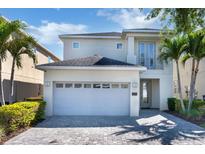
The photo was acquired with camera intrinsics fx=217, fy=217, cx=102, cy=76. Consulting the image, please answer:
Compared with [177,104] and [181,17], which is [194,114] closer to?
[177,104]

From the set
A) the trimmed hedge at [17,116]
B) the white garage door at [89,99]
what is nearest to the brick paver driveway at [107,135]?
the trimmed hedge at [17,116]

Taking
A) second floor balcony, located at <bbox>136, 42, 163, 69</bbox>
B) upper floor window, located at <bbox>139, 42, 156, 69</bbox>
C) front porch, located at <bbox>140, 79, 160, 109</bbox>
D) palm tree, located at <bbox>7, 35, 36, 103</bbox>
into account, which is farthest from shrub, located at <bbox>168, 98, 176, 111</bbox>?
palm tree, located at <bbox>7, 35, 36, 103</bbox>

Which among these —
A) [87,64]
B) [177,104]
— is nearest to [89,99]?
[87,64]

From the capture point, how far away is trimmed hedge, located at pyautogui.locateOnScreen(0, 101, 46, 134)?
28.5ft

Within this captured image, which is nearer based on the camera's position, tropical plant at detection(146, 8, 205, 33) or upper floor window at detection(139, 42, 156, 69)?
tropical plant at detection(146, 8, 205, 33)

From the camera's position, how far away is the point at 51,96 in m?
14.5

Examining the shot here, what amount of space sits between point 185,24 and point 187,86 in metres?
13.8

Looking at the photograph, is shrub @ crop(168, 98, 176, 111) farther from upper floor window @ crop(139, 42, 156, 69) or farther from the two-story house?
the two-story house

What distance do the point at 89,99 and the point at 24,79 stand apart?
7481 mm

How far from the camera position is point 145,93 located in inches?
790

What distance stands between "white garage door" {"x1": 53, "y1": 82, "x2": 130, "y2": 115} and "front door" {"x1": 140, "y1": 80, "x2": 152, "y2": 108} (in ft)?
17.7

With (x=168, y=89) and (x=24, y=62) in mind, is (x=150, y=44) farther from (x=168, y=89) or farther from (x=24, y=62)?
(x=24, y=62)

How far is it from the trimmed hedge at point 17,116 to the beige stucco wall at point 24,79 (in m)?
4.61
